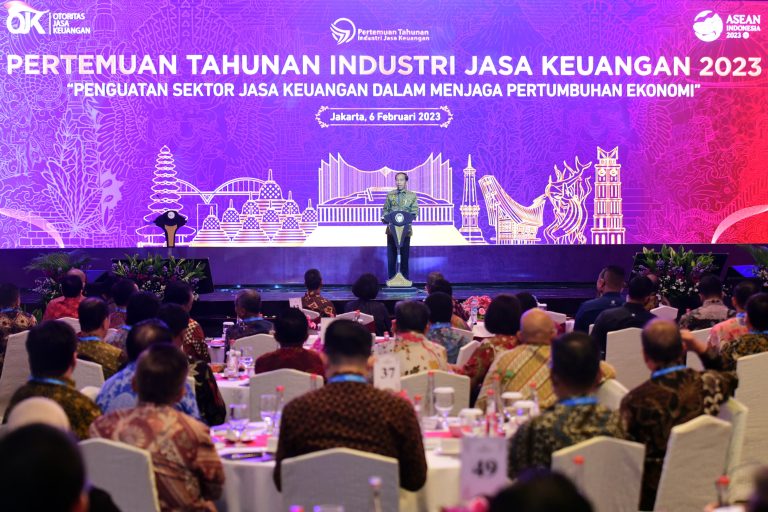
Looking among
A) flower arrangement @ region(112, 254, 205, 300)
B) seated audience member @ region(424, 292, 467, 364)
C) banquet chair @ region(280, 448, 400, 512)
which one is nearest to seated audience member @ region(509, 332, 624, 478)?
banquet chair @ region(280, 448, 400, 512)

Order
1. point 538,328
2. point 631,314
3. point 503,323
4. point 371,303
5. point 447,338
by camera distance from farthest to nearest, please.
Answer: point 371,303 → point 631,314 → point 447,338 → point 503,323 → point 538,328

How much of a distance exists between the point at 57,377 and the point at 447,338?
2593 millimetres

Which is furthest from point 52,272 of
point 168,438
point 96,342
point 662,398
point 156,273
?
point 662,398

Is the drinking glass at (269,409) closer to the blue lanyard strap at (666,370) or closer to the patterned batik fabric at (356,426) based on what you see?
the patterned batik fabric at (356,426)

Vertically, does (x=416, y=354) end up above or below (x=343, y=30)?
below

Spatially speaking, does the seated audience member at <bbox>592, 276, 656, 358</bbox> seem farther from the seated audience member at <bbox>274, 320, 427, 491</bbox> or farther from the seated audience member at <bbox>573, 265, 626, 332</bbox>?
the seated audience member at <bbox>274, 320, 427, 491</bbox>

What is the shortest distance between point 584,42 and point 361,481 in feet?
33.7

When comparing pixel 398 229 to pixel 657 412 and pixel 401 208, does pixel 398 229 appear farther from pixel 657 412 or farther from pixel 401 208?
pixel 657 412

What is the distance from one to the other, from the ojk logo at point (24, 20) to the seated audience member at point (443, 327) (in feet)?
27.6

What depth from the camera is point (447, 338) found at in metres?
5.67

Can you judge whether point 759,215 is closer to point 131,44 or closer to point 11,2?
point 131,44

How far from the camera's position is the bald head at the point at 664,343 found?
365 centimetres

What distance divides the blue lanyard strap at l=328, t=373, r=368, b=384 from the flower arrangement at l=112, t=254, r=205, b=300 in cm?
641

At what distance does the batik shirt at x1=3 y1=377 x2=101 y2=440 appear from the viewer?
3.50 m
